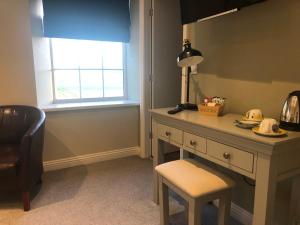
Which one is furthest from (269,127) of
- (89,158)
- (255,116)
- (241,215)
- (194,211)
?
(89,158)

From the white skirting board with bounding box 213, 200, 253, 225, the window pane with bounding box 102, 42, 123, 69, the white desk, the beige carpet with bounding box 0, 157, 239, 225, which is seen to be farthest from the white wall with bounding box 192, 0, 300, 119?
the window pane with bounding box 102, 42, 123, 69

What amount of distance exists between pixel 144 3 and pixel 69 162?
7.10 feet

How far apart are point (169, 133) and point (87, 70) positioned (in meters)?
1.84

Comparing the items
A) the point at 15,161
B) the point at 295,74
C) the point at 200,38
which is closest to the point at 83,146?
the point at 15,161

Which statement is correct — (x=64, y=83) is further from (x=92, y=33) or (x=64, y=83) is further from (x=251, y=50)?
(x=251, y=50)

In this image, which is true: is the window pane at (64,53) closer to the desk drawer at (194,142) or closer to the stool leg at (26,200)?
the stool leg at (26,200)

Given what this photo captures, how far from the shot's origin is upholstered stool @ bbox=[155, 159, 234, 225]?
1.39 meters

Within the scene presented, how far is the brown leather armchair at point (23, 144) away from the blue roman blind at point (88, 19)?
1018 mm

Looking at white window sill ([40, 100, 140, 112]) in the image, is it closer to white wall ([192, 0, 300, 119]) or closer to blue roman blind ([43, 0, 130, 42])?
blue roman blind ([43, 0, 130, 42])

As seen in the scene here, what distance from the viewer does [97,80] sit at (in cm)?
334

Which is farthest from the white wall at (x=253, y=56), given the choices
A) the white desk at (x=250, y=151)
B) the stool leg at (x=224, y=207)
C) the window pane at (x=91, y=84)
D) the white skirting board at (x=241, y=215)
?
the window pane at (x=91, y=84)

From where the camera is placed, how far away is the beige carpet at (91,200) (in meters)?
1.93

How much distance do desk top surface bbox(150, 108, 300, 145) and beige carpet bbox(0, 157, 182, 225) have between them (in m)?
0.84

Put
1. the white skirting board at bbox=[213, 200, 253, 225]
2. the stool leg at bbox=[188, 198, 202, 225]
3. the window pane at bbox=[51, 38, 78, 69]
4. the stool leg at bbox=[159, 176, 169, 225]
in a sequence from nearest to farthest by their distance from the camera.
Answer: the stool leg at bbox=[188, 198, 202, 225] → the stool leg at bbox=[159, 176, 169, 225] → the white skirting board at bbox=[213, 200, 253, 225] → the window pane at bbox=[51, 38, 78, 69]
